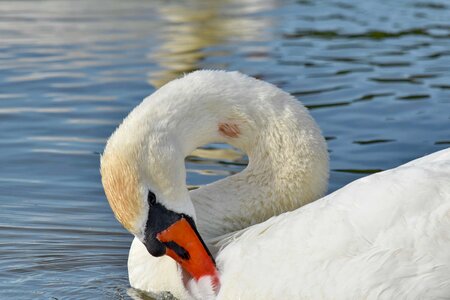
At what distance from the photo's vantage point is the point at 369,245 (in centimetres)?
584

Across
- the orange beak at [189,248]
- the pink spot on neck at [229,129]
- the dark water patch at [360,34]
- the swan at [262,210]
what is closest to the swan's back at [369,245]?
the swan at [262,210]

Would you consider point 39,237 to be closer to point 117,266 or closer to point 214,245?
point 117,266

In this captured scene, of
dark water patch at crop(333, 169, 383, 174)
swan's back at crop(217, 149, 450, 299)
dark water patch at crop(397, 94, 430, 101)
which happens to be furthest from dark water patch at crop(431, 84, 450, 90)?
swan's back at crop(217, 149, 450, 299)

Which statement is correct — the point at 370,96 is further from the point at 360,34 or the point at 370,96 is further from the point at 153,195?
the point at 153,195

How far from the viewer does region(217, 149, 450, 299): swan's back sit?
575cm

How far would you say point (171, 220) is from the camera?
636 cm

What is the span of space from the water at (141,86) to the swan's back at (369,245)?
1.19 meters

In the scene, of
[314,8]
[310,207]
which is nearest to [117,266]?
[310,207]

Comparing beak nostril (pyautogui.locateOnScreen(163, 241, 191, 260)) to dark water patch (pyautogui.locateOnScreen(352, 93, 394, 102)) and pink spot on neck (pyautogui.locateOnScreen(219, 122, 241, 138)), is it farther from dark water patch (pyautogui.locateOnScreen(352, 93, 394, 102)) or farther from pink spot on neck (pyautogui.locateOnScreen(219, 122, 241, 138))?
dark water patch (pyautogui.locateOnScreen(352, 93, 394, 102))

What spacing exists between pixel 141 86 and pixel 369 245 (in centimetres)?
685

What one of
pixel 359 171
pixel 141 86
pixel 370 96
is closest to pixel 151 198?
pixel 359 171

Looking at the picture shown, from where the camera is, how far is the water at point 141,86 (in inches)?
315

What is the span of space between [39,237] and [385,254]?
9.57 feet

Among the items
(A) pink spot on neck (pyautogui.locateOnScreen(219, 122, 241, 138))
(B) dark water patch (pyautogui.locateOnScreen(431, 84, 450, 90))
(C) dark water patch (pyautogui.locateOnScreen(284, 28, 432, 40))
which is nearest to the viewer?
(A) pink spot on neck (pyautogui.locateOnScreen(219, 122, 241, 138))
